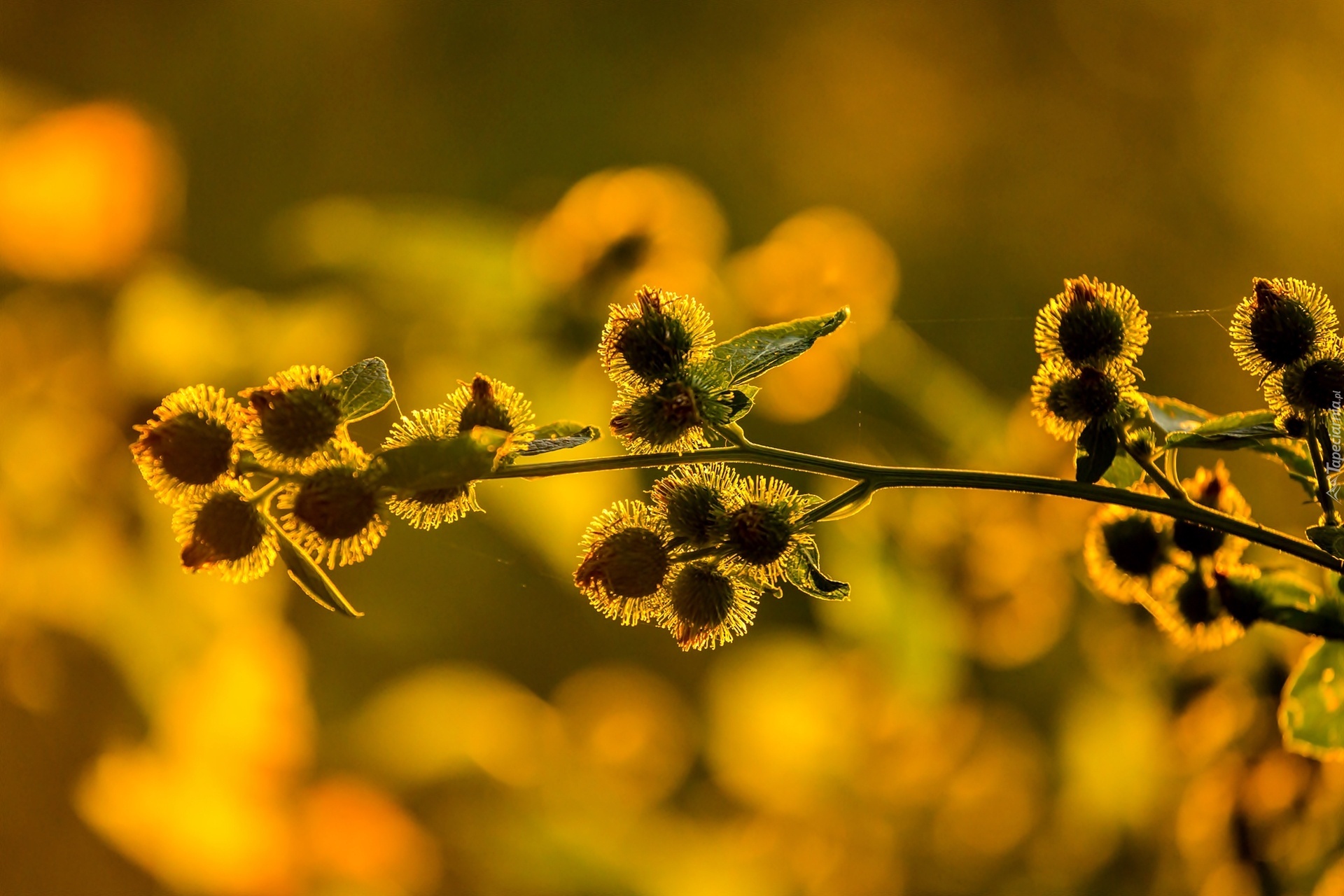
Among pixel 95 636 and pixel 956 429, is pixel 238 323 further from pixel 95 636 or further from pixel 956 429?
pixel 956 429

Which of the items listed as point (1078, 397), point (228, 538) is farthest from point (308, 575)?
point (1078, 397)

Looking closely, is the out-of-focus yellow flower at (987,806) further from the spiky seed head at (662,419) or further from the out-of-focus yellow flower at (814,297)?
the spiky seed head at (662,419)

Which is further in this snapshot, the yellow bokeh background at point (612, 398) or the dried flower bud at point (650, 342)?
the yellow bokeh background at point (612, 398)

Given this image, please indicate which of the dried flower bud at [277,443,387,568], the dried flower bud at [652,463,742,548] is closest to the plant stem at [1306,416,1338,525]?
the dried flower bud at [652,463,742,548]

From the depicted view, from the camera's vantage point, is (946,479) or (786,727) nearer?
(946,479)

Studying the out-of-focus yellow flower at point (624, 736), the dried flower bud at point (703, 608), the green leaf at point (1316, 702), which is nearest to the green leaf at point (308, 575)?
the dried flower bud at point (703, 608)

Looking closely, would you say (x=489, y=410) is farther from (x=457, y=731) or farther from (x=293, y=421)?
(x=457, y=731)
